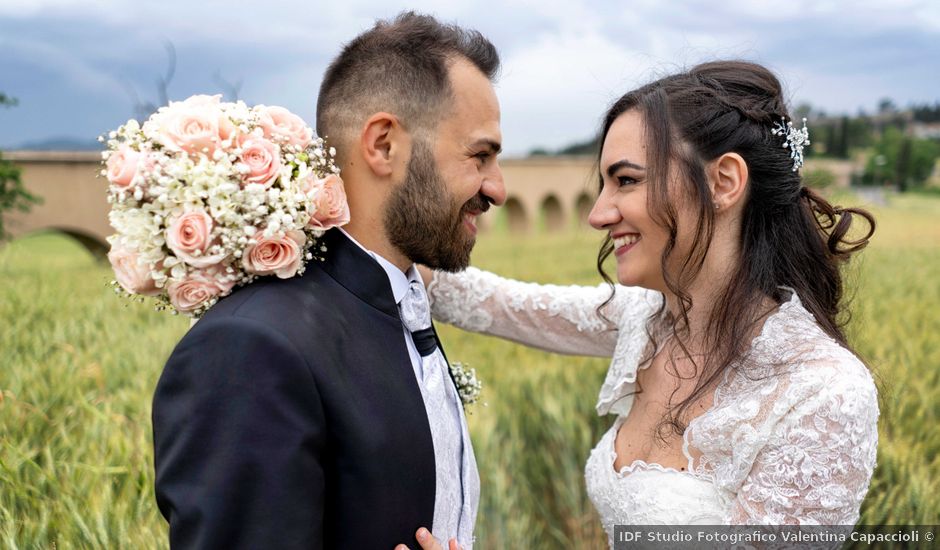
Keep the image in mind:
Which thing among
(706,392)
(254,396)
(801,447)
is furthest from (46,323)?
(801,447)

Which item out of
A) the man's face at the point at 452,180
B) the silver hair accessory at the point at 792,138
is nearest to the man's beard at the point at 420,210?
the man's face at the point at 452,180

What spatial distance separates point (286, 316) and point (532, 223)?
1608 inches

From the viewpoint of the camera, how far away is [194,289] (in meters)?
1.91

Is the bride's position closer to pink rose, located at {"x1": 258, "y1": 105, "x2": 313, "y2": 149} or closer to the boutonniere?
the boutonniere

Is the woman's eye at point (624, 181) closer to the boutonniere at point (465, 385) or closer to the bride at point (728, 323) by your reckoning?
the bride at point (728, 323)

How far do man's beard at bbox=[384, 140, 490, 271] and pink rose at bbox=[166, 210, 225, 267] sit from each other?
1.76ft

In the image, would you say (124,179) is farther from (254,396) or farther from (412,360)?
(412,360)

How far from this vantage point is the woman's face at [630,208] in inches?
103

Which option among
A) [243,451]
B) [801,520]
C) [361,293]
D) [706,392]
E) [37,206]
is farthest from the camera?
[37,206]

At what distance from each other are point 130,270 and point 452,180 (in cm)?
90

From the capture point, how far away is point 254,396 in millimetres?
1687

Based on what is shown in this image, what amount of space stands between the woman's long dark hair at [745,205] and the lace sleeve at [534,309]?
1.72 ft

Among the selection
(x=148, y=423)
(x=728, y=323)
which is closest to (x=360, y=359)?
(x=728, y=323)

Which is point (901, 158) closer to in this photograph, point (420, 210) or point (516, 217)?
point (420, 210)
